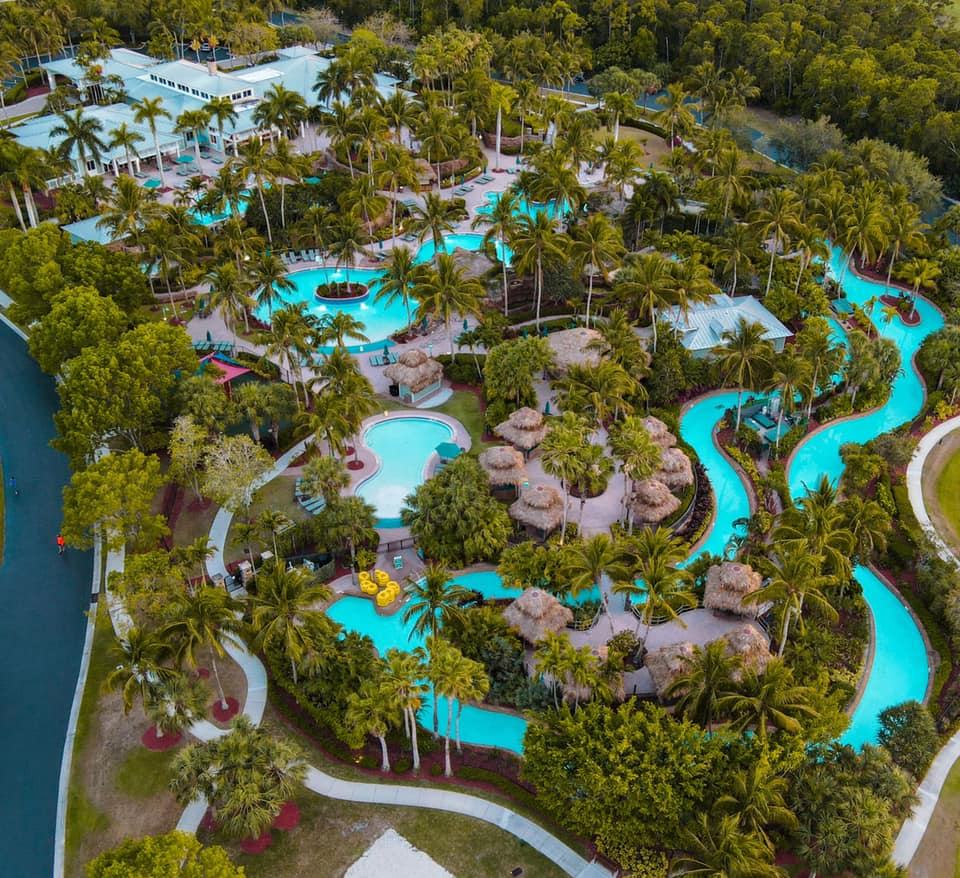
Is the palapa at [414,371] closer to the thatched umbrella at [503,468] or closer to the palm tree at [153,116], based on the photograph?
the thatched umbrella at [503,468]

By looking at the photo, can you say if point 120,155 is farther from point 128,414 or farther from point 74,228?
point 128,414

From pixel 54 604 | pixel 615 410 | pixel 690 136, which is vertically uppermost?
pixel 690 136

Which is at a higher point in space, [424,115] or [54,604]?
[424,115]

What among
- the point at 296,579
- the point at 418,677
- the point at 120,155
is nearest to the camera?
the point at 418,677

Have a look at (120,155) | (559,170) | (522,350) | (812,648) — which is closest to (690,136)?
(559,170)

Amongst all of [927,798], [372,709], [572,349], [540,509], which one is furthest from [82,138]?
[927,798]

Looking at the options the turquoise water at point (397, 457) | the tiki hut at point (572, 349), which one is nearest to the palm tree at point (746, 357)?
the tiki hut at point (572, 349)

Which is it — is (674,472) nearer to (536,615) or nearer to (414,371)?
(536,615)
